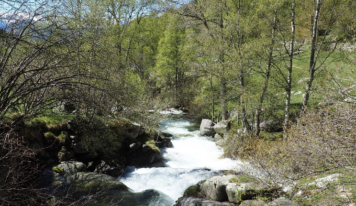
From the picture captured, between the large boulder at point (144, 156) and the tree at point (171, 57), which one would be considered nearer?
the large boulder at point (144, 156)

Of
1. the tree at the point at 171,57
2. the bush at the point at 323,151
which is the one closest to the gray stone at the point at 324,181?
the bush at the point at 323,151

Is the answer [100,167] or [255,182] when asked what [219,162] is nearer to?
[255,182]

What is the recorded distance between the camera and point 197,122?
20969 millimetres

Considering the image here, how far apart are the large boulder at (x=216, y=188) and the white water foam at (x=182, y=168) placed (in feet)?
2.98

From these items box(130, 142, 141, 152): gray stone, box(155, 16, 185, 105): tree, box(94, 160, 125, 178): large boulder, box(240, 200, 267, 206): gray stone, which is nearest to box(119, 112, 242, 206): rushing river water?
box(94, 160, 125, 178): large boulder

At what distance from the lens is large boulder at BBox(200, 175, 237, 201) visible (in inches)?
285

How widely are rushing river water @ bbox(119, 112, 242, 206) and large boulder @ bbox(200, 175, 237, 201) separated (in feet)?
2.80

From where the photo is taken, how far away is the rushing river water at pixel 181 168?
9297 mm

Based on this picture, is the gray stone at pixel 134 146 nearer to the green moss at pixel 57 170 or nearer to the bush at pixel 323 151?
the green moss at pixel 57 170

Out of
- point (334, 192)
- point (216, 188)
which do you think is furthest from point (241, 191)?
point (334, 192)

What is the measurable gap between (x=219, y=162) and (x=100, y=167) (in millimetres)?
5974

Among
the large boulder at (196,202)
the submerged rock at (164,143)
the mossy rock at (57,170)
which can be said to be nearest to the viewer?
the large boulder at (196,202)

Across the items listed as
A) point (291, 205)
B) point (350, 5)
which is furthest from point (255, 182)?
point (350, 5)

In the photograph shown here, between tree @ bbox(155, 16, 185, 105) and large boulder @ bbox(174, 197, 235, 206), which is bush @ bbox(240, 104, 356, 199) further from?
tree @ bbox(155, 16, 185, 105)
